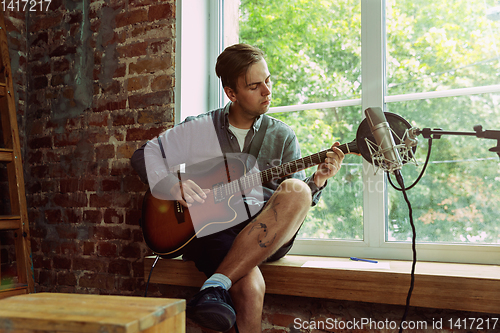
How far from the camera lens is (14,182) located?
193 centimetres

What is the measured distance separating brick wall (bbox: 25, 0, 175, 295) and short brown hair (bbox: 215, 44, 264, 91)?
336mm

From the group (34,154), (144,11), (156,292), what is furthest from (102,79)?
(156,292)

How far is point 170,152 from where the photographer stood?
1716 mm

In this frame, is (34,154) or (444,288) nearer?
(444,288)

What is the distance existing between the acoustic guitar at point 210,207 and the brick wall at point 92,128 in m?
0.42

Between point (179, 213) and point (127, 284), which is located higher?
point (179, 213)

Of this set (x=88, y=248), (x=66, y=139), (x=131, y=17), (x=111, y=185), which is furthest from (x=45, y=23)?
(x=88, y=248)

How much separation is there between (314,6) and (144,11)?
2.93ft

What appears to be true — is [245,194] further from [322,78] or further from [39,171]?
[39,171]

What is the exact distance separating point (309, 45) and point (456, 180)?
2.90 ft

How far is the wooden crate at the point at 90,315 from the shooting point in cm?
65

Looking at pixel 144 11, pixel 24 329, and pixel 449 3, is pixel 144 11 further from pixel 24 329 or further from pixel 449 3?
pixel 24 329

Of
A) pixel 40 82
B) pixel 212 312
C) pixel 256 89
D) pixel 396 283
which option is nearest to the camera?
pixel 212 312

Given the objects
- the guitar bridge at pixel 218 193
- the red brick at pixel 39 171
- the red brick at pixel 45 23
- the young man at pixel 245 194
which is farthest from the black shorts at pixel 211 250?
the red brick at pixel 45 23
